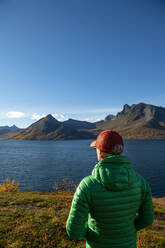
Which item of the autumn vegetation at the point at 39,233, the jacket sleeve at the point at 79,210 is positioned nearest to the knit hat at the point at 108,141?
the jacket sleeve at the point at 79,210

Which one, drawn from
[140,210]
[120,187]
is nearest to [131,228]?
[140,210]

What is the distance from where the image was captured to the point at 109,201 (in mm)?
2992

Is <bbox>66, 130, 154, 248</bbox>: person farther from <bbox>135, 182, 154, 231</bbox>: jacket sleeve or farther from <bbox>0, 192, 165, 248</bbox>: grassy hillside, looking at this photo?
<bbox>0, 192, 165, 248</bbox>: grassy hillside

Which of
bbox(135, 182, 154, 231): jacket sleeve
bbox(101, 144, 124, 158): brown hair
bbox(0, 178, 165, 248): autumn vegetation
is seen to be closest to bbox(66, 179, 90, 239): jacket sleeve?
bbox(101, 144, 124, 158): brown hair

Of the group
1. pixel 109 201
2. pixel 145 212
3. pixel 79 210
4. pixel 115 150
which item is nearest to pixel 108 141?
pixel 115 150

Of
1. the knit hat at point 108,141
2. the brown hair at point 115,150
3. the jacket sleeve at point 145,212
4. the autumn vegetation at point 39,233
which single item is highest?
the knit hat at point 108,141

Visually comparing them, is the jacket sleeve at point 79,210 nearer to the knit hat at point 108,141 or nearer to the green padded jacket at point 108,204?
the green padded jacket at point 108,204

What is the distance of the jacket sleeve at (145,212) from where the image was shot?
11.1ft

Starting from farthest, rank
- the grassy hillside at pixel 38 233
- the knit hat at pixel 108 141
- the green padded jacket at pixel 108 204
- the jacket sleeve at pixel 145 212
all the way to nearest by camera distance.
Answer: the grassy hillside at pixel 38 233
the jacket sleeve at pixel 145 212
the knit hat at pixel 108 141
the green padded jacket at pixel 108 204

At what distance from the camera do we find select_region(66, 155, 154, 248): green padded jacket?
2.94 m

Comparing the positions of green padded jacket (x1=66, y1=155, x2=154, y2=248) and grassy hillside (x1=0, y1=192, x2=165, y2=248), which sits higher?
green padded jacket (x1=66, y1=155, x2=154, y2=248)

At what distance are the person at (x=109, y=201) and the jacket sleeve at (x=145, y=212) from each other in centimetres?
2

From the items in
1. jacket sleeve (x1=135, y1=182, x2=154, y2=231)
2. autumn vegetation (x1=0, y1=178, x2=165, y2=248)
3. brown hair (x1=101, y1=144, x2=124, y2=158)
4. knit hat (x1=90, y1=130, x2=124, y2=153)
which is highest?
knit hat (x1=90, y1=130, x2=124, y2=153)

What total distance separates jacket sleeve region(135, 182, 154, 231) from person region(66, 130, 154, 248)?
0.06 ft
